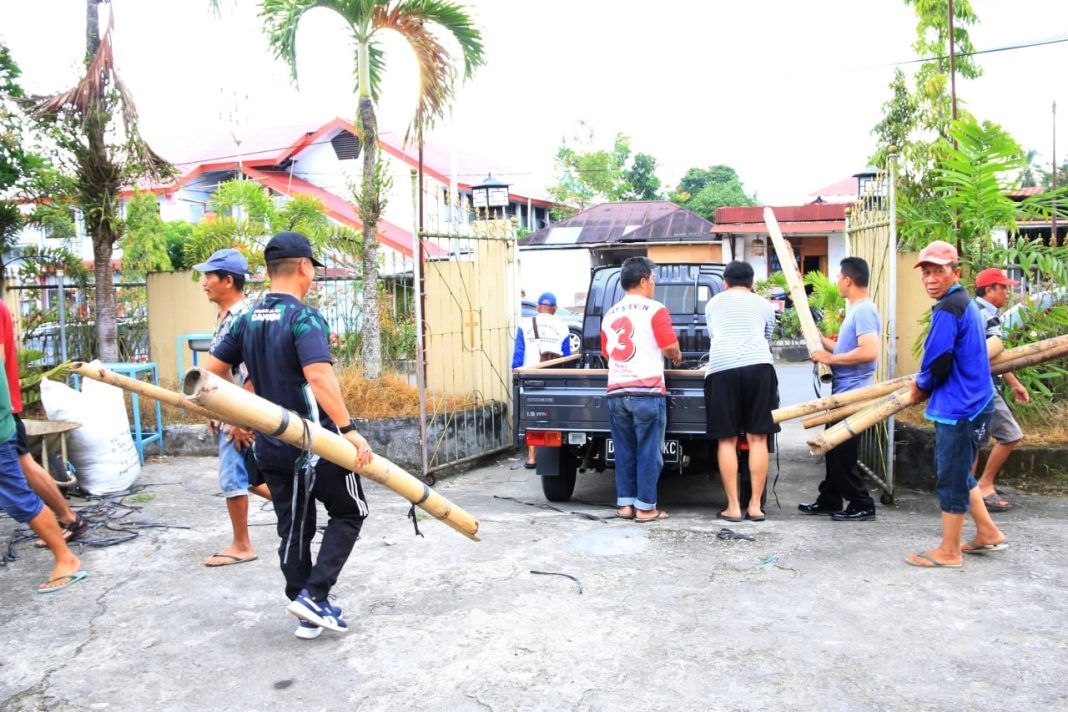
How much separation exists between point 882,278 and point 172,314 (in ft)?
25.0

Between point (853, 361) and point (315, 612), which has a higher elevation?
point (853, 361)

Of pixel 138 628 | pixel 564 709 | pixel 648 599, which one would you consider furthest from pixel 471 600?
pixel 138 628

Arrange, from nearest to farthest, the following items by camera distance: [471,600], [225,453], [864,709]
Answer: [864,709] → [471,600] → [225,453]

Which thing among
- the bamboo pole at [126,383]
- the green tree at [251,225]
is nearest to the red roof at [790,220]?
the green tree at [251,225]

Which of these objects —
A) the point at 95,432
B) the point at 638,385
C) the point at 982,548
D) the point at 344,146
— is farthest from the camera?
the point at 344,146

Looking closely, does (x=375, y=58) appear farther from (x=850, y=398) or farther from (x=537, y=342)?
(x=850, y=398)

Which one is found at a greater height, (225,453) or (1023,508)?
(225,453)

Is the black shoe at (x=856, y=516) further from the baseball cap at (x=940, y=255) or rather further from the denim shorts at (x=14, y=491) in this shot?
the denim shorts at (x=14, y=491)

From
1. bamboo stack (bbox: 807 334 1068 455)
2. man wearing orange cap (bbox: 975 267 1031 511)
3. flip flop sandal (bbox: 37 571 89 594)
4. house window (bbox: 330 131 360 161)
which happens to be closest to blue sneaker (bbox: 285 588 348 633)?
flip flop sandal (bbox: 37 571 89 594)

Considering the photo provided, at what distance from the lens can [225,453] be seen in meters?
5.23

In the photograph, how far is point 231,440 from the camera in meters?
5.19

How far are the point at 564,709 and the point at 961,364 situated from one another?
9.82 feet

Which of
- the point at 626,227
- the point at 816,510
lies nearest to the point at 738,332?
the point at 816,510

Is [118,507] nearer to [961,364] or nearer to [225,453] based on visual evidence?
[225,453]
